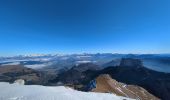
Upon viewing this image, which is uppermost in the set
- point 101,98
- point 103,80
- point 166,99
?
point 101,98

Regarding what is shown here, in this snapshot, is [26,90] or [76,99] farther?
[26,90]

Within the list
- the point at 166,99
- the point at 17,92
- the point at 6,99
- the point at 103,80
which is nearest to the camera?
the point at 6,99

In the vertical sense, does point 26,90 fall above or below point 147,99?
above

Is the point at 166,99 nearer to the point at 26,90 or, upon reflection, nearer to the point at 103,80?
the point at 103,80

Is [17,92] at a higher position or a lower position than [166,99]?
higher

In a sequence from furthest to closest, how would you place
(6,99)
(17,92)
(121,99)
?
(121,99) < (17,92) < (6,99)

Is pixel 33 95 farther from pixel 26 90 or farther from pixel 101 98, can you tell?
pixel 101 98

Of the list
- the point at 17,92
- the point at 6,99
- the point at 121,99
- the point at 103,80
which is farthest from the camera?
the point at 103,80

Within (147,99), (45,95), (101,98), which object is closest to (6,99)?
(45,95)

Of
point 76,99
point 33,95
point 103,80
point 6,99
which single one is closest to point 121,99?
point 76,99
